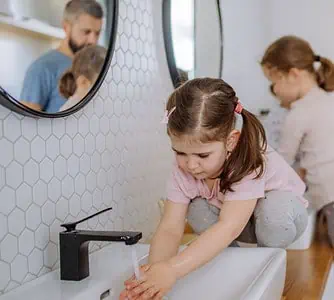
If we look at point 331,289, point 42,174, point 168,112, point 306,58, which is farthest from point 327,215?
point 42,174

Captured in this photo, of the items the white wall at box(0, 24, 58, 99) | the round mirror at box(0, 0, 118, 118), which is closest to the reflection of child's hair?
the round mirror at box(0, 0, 118, 118)

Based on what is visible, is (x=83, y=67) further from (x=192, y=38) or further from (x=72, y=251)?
(x=192, y=38)

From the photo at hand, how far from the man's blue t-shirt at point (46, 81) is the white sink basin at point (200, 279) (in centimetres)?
34

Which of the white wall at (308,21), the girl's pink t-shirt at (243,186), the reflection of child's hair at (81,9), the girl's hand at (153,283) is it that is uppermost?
the white wall at (308,21)

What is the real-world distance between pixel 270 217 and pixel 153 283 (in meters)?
0.44

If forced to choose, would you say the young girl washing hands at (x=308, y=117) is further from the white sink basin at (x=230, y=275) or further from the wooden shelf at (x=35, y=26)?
the wooden shelf at (x=35, y=26)

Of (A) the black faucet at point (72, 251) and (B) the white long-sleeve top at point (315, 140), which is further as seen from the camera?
(B) the white long-sleeve top at point (315, 140)

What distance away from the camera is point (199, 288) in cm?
110

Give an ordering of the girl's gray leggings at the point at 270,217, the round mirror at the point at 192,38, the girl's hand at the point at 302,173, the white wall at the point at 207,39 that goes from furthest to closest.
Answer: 1. the girl's hand at the point at 302,173
2. the white wall at the point at 207,39
3. the round mirror at the point at 192,38
4. the girl's gray leggings at the point at 270,217

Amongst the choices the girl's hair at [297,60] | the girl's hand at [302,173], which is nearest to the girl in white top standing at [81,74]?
the girl's hair at [297,60]

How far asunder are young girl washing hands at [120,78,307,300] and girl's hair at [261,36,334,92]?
26.6 inches

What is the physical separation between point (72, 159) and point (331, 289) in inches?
34.8

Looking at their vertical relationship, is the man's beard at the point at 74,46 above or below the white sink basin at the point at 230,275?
above

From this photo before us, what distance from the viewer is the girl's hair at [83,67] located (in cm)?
109
